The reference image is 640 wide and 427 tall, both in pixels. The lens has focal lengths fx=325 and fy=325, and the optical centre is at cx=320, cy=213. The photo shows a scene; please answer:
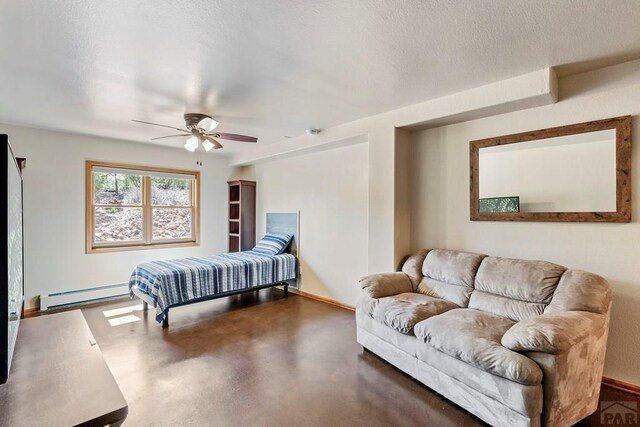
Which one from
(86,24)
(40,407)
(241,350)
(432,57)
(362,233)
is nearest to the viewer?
(40,407)

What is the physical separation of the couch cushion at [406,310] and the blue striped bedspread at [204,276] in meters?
2.31

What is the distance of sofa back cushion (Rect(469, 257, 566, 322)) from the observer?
2553mm

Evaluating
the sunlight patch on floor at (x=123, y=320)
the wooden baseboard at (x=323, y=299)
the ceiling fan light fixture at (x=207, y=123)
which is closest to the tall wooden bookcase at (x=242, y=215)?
the wooden baseboard at (x=323, y=299)

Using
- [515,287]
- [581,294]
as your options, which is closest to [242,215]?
[515,287]

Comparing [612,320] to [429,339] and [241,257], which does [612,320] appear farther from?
[241,257]

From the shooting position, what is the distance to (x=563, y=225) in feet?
9.26

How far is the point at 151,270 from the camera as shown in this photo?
13.4ft

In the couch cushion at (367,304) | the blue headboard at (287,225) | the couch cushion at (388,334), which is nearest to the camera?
the couch cushion at (388,334)

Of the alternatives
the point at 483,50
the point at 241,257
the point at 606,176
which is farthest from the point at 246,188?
the point at 606,176

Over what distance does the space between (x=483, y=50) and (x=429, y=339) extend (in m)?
2.11

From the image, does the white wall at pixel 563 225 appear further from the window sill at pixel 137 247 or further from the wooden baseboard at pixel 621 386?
the window sill at pixel 137 247

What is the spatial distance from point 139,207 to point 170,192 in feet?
1.88

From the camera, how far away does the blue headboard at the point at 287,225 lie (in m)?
5.44

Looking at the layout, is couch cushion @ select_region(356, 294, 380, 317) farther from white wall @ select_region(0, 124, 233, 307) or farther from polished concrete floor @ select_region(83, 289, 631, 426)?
white wall @ select_region(0, 124, 233, 307)
